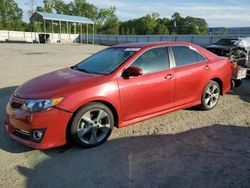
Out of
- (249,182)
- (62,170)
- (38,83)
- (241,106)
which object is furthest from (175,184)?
(241,106)

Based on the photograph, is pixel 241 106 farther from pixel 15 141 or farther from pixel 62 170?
pixel 15 141

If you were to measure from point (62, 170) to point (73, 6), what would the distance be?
286ft

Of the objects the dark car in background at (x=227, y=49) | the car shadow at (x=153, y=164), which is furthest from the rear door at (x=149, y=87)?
the dark car in background at (x=227, y=49)

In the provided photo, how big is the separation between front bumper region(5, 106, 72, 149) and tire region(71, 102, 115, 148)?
173 millimetres

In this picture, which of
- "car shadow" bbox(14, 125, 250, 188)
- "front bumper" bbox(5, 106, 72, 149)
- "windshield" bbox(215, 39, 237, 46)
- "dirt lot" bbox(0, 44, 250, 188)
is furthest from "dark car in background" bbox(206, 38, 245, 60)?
"front bumper" bbox(5, 106, 72, 149)

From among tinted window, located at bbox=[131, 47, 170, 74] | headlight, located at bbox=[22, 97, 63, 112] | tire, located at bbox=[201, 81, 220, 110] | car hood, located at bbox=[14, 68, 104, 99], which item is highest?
tinted window, located at bbox=[131, 47, 170, 74]

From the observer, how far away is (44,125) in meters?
3.76

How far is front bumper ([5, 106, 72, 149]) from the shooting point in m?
3.76

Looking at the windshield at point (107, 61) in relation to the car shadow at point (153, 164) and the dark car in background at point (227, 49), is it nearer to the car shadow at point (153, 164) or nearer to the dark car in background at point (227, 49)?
the car shadow at point (153, 164)

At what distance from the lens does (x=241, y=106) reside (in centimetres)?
627

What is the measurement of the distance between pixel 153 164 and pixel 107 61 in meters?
2.13

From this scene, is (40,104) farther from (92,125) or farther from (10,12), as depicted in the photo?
(10,12)

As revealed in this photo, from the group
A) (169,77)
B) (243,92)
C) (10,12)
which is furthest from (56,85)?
(10,12)

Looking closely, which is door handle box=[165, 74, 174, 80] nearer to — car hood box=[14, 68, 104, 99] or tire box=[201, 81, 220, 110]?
tire box=[201, 81, 220, 110]
